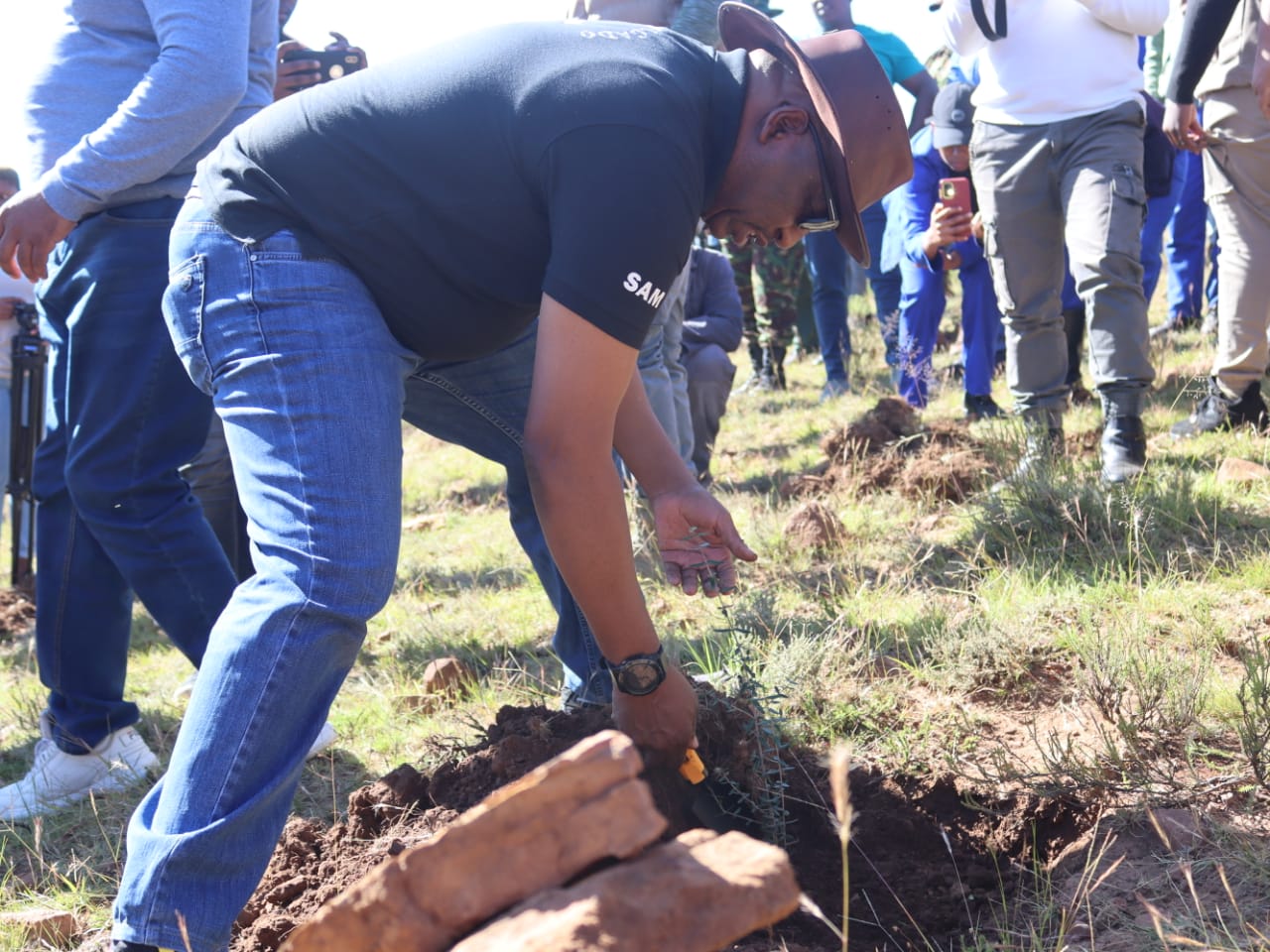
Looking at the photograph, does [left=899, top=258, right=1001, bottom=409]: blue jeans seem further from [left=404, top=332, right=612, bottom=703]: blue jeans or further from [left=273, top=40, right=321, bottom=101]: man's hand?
[left=404, top=332, right=612, bottom=703]: blue jeans

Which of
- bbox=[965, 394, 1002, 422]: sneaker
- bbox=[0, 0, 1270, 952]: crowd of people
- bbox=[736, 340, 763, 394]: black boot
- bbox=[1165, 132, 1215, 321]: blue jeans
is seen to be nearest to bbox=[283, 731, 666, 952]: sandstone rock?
bbox=[0, 0, 1270, 952]: crowd of people

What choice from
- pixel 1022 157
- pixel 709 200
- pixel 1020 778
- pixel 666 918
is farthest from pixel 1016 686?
pixel 1022 157

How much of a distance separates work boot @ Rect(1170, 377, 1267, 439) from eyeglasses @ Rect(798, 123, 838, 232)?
10.2ft

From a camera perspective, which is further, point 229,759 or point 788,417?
point 788,417

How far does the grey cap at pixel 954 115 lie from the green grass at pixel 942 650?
1867mm

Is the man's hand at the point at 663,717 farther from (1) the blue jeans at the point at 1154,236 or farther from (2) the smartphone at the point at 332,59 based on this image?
(1) the blue jeans at the point at 1154,236

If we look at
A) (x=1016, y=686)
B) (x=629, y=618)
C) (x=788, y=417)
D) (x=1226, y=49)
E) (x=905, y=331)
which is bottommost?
(x=788, y=417)

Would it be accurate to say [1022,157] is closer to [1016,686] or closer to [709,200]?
[1016,686]

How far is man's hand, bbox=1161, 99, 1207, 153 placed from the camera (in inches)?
172

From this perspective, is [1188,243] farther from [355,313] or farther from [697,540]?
[355,313]

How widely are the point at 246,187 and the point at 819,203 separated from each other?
38.5 inches

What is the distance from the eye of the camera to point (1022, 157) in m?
4.19

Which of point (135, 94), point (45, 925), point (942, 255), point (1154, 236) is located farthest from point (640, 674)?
point (1154, 236)

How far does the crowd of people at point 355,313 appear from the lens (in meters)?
1.73
